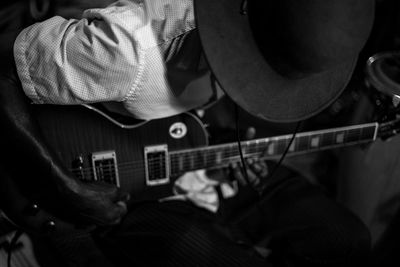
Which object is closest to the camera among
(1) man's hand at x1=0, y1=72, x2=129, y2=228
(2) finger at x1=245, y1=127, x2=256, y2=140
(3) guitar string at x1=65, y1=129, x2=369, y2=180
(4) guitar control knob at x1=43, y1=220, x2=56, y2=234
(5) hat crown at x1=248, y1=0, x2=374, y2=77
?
(5) hat crown at x1=248, y1=0, x2=374, y2=77

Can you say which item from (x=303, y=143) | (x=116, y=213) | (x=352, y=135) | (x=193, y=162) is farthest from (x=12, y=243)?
(x=352, y=135)

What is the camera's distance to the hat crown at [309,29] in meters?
0.58

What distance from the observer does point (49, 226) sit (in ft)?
2.82

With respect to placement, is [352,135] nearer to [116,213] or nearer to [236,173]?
[236,173]

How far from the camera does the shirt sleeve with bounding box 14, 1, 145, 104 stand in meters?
0.66

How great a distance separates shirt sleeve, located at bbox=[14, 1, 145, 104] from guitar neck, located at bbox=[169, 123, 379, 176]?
358 millimetres

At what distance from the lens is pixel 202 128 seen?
1027mm

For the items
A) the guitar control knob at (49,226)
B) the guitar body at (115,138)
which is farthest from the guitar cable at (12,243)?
the guitar body at (115,138)

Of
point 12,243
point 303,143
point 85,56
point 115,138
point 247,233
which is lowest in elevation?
point 247,233

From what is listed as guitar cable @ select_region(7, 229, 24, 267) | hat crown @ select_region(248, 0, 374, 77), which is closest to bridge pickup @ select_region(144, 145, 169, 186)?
guitar cable @ select_region(7, 229, 24, 267)

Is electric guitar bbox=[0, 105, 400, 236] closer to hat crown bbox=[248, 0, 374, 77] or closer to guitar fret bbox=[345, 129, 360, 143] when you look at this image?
guitar fret bbox=[345, 129, 360, 143]

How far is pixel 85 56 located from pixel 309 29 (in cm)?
38

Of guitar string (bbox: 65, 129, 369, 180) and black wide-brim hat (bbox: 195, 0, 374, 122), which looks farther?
guitar string (bbox: 65, 129, 369, 180)

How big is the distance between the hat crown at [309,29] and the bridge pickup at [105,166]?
19.6 inches
